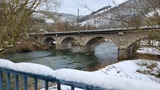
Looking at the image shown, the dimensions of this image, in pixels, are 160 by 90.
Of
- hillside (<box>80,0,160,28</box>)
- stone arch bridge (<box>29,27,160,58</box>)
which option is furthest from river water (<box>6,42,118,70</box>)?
hillside (<box>80,0,160,28</box>)

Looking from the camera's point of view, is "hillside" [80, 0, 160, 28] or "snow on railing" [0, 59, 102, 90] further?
"hillside" [80, 0, 160, 28]

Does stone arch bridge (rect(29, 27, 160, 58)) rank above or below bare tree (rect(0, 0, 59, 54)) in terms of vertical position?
below

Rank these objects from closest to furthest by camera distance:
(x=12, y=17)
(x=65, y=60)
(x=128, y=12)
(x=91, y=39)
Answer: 1. (x=128, y=12)
2. (x=12, y=17)
3. (x=65, y=60)
4. (x=91, y=39)

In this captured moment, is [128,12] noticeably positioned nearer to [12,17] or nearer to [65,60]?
[12,17]

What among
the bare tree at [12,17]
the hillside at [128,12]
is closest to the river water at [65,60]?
the bare tree at [12,17]

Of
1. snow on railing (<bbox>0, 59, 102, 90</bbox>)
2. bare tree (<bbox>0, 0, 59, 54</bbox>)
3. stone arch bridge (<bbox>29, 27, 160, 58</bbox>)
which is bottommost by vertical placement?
stone arch bridge (<bbox>29, 27, 160, 58</bbox>)

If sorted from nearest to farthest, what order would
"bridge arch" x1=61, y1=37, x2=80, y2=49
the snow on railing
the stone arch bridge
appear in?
the snow on railing < the stone arch bridge < "bridge arch" x1=61, y1=37, x2=80, y2=49

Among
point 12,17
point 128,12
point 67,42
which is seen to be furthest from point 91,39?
point 128,12

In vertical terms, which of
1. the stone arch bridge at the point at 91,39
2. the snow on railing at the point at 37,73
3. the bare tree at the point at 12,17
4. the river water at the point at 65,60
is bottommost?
the river water at the point at 65,60

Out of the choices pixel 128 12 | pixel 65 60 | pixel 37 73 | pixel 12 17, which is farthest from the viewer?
pixel 65 60

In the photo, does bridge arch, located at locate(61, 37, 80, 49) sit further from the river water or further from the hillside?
the hillside

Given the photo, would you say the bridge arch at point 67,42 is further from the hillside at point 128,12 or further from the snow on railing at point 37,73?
the snow on railing at point 37,73

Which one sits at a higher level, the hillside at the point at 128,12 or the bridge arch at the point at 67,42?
the hillside at the point at 128,12

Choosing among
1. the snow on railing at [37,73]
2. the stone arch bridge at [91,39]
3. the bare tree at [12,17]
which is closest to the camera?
the snow on railing at [37,73]
